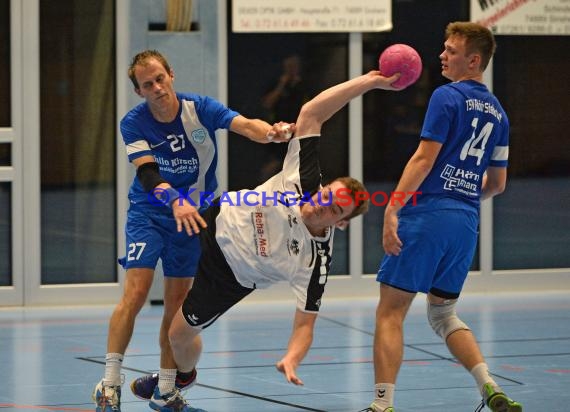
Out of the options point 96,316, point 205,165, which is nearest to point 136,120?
point 205,165

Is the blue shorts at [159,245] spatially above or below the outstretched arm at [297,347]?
above

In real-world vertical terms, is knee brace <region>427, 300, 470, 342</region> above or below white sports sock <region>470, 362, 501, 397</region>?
above

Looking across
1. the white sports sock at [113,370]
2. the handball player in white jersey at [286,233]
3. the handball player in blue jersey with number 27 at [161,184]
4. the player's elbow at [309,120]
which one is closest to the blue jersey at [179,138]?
the handball player in blue jersey with number 27 at [161,184]

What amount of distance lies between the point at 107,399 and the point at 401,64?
2.15 m

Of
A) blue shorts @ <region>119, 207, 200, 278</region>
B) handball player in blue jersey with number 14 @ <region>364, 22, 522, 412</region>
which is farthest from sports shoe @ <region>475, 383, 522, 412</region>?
blue shorts @ <region>119, 207, 200, 278</region>

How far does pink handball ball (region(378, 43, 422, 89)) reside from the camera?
5344mm

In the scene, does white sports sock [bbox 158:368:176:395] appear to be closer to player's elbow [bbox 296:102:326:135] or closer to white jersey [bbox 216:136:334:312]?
white jersey [bbox 216:136:334:312]

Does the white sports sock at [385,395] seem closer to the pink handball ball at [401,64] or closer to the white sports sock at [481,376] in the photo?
the white sports sock at [481,376]

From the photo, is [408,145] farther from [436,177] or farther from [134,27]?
[436,177]

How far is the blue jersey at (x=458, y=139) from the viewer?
16.9 ft

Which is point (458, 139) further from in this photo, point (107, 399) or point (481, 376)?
point (107, 399)

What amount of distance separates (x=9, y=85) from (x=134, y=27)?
3.80 ft

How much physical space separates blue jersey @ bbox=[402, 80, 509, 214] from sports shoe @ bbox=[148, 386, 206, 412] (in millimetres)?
1515

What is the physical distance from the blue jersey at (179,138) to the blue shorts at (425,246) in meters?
1.17
